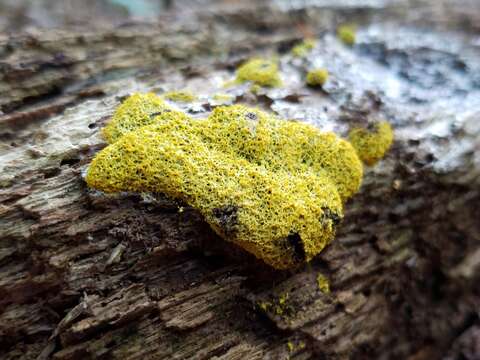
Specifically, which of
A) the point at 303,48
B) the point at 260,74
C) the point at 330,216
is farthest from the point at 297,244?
the point at 303,48

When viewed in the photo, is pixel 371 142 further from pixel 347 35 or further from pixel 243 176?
pixel 347 35

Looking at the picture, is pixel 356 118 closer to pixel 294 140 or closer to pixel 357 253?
pixel 294 140

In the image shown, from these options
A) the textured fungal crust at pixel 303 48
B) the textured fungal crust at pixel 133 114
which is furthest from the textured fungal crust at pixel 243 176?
the textured fungal crust at pixel 303 48

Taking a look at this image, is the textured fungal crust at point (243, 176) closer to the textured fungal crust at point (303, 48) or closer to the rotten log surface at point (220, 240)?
the rotten log surface at point (220, 240)

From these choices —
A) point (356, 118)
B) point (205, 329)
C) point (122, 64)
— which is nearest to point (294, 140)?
point (356, 118)

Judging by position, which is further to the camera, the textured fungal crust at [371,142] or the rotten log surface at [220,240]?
the textured fungal crust at [371,142]
